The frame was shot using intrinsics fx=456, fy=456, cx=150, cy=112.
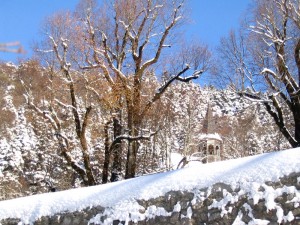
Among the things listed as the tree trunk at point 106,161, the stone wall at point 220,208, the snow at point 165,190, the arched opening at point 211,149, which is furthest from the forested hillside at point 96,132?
the stone wall at point 220,208

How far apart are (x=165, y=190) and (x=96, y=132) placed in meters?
8.76

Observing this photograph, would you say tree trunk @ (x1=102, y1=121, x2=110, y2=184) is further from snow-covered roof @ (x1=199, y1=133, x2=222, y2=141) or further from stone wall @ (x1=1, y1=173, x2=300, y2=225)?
snow-covered roof @ (x1=199, y1=133, x2=222, y2=141)

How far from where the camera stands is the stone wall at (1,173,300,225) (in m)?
6.61

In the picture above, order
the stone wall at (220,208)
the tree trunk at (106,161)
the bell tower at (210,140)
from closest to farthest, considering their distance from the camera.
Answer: the stone wall at (220,208) → the tree trunk at (106,161) → the bell tower at (210,140)

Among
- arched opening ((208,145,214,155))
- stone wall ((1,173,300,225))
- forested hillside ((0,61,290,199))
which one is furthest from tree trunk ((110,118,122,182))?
arched opening ((208,145,214,155))

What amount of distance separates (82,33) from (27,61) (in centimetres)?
245

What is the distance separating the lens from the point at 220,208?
278 inches

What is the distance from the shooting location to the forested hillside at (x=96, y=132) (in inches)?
637

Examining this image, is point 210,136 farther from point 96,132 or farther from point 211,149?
point 96,132

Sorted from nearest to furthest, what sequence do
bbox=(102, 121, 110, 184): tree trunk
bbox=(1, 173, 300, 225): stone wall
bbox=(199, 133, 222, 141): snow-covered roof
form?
bbox=(1, 173, 300, 225): stone wall
bbox=(102, 121, 110, 184): tree trunk
bbox=(199, 133, 222, 141): snow-covered roof

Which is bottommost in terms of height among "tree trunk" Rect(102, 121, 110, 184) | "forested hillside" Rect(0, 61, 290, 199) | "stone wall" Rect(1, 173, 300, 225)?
"stone wall" Rect(1, 173, 300, 225)

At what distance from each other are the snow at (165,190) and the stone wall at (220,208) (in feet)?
0.05

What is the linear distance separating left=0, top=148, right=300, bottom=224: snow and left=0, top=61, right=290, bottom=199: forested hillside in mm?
5593

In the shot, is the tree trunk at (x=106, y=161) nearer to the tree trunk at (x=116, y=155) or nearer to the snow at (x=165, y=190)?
the tree trunk at (x=116, y=155)
